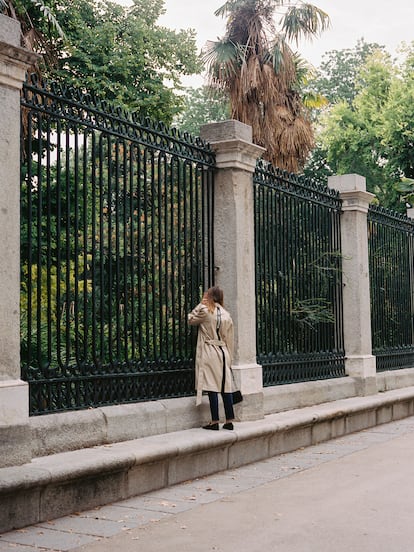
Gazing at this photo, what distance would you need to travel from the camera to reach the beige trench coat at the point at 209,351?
786 centimetres

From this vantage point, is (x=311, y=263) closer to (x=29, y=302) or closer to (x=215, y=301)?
(x=215, y=301)

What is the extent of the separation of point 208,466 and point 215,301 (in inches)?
65.1

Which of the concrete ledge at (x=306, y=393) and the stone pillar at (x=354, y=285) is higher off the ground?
the stone pillar at (x=354, y=285)

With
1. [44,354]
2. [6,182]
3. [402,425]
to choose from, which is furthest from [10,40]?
[402,425]

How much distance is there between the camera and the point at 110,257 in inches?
282

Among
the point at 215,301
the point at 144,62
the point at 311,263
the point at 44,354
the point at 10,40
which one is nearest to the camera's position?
the point at 10,40

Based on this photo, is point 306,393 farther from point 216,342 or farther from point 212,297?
point 212,297

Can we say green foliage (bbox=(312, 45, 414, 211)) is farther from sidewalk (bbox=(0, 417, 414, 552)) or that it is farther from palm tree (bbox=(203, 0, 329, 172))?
sidewalk (bbox=(0, 417, 414, 552))

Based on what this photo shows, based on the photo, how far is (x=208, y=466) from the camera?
7.35 m

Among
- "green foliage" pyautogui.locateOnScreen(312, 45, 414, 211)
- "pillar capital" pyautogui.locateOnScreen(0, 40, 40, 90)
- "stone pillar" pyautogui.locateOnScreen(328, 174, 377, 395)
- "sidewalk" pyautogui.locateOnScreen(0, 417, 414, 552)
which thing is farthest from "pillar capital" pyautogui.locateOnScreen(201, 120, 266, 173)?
"green foliage" pyautogui.locateOnScreen(312, 45, 414, 211)

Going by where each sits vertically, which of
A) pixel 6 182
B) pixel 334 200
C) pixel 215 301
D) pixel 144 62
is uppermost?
pixel 144 62

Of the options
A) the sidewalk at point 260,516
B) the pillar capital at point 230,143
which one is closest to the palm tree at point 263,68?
the pillar capital at point 230,143

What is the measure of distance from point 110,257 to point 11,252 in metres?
1.41

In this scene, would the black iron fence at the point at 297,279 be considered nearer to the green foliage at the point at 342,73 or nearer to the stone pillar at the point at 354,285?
the stone pillar at the point at 354,285
